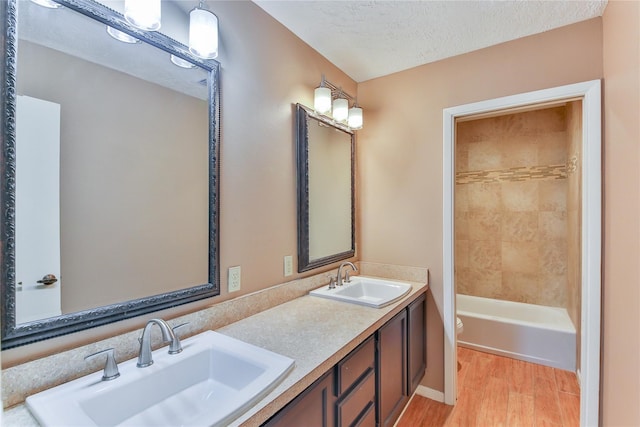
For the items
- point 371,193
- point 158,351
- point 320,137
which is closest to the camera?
point 158,351

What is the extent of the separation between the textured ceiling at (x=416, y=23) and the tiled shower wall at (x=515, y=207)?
174 centimetres

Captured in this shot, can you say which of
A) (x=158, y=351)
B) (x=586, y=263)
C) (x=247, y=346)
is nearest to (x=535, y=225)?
(x=586, y=263)

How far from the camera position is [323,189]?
2.05 meters

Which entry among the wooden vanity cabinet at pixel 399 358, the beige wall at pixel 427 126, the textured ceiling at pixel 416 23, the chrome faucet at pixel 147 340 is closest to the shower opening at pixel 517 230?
the beige wall at pixel 427 126

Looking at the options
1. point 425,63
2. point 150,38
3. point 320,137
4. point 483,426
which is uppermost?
point 425,63

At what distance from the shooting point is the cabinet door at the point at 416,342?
187 cm

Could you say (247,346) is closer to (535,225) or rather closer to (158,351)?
(158,351)

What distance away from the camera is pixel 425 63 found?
7.02 ft

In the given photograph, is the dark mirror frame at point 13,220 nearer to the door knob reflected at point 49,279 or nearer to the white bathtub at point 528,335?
the door knob reflected at point 49,279

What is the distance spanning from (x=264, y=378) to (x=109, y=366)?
1.60ft

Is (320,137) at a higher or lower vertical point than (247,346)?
higher

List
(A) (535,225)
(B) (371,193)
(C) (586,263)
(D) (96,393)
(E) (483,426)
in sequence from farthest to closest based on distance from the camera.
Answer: (A) (535,225)
(B) (371,193)
(E) (483,426)
(C) (586,263)
(D) (96,393)

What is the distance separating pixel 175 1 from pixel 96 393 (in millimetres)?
1436

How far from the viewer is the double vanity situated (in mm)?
789
